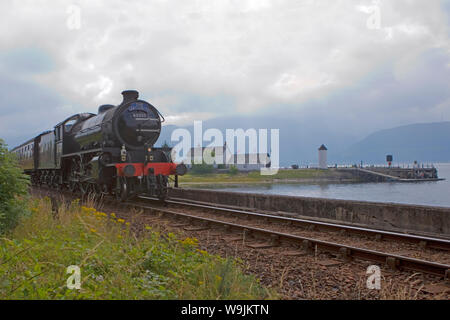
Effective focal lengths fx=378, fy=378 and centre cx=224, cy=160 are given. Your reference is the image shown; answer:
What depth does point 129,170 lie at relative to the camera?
1348cm

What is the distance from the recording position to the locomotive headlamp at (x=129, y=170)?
44.1 ft

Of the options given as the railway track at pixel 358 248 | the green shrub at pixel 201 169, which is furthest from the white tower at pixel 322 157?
the railway track at pixel 358 248

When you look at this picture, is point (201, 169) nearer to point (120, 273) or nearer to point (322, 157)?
point (322, 157)

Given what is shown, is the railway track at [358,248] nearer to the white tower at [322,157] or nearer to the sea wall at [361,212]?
the sea wall at [361,212]

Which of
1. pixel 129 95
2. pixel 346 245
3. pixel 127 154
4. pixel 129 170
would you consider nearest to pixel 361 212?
pixel 346 245

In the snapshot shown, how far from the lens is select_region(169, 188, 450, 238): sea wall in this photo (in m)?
9.27

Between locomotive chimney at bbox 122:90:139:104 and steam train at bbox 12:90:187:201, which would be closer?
steam train at bbox 12:90:187:201

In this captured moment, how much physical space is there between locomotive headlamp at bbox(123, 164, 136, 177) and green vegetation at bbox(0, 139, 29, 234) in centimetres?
592

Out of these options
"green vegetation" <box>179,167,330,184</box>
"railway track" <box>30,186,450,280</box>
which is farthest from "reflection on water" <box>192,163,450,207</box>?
"railway track" <box>30,186,450,280</box>

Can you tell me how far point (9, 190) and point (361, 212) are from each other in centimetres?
892

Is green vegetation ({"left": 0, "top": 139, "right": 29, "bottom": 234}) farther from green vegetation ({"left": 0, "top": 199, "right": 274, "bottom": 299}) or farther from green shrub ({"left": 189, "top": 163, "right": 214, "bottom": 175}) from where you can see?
green shrub ({"left": 189, "top": 163, "right": 214, "bottom": 175})
